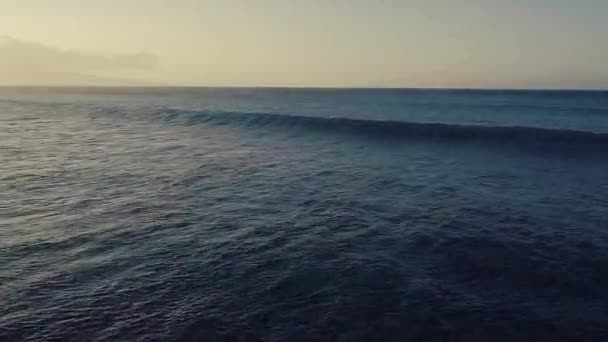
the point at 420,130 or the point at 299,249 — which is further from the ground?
the point at 420,130

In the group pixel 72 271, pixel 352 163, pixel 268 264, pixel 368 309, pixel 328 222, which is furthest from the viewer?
pixel 352 163

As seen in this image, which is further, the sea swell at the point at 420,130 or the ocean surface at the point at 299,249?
the sea swell at the point at 420,130

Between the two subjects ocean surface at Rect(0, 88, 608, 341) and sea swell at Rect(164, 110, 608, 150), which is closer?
ocean surface at Rect(0, 88, 608, 341)

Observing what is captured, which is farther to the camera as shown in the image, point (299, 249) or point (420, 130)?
point (420, 130)

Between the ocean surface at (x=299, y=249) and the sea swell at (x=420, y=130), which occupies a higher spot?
the sea swell at (x=420, y=130)

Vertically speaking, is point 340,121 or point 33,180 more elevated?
point 340,121

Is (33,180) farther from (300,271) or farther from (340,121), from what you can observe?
(340,121)

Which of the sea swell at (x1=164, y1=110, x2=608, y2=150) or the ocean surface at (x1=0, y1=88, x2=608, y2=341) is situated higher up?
the sea swell at (x1=164, y1=110, x2=608, y2=150)

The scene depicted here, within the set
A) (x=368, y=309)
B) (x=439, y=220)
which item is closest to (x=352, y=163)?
(x=439, y=220)
